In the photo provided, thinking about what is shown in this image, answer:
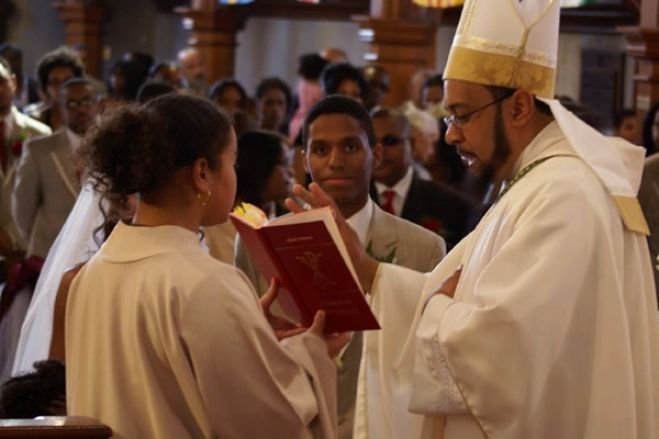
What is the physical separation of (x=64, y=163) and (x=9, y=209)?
0.85m

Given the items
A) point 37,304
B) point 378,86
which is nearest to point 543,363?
point 37,304

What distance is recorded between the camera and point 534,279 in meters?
3.54

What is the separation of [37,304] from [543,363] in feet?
7.58

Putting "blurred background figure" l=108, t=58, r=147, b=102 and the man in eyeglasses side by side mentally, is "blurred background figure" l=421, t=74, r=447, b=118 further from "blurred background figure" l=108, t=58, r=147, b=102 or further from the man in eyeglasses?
the man in eyeglasses

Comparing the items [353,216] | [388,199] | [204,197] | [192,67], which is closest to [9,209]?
[388,199]

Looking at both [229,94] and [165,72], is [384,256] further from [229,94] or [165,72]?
[165,72]

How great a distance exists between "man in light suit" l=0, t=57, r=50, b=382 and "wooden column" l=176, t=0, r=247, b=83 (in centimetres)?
658

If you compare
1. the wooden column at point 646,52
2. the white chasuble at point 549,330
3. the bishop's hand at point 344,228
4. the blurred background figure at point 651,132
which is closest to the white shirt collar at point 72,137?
the blurred background figure at point 651,132

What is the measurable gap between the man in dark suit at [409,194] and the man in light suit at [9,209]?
64.9 inches

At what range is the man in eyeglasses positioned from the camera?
355cm

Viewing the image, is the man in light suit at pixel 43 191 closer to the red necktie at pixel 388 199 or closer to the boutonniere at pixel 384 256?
the red necktie at pixel 388 199

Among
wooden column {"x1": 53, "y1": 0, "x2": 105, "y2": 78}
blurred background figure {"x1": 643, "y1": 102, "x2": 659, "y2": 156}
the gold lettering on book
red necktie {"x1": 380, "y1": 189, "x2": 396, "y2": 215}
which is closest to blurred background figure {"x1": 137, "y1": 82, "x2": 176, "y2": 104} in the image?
red necktie {"x1": 380, "y1": 189, "x2": 396, "y2": 215}

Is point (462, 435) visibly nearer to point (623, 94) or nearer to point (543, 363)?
point (543, 363)

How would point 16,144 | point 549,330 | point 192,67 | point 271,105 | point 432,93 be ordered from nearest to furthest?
point 549,330, point 16,144, point 271,105, point 432,93, point 192,67
